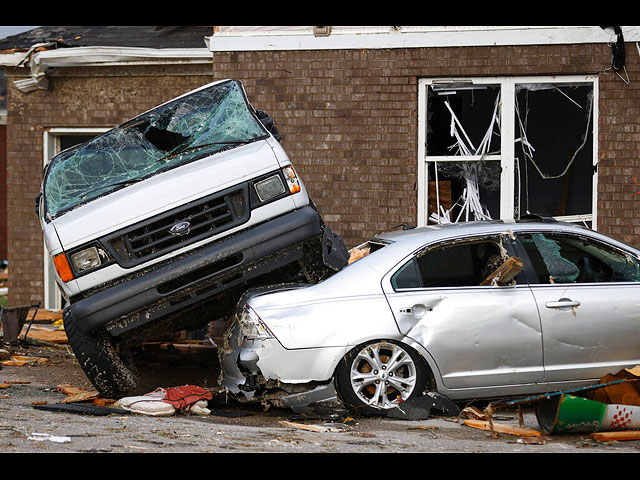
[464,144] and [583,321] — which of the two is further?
[464,144]

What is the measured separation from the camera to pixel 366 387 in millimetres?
6633

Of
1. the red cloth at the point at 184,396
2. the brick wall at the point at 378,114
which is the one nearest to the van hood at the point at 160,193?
the red cloth at the point at 184,396

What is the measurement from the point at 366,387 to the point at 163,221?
216cm

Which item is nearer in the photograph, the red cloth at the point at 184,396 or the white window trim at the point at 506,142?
the red cloth at the point at 184,396

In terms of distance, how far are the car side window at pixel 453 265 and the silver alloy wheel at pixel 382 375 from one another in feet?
1.76

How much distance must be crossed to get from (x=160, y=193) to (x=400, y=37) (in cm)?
469

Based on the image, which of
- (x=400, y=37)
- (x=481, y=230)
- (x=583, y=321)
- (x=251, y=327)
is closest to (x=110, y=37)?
(x=400, y=37)

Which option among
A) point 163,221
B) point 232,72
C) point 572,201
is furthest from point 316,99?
point 163,221

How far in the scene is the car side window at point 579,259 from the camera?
7.02 meters

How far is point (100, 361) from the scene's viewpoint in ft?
23.2

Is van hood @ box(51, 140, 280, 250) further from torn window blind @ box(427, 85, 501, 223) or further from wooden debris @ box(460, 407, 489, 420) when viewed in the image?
torn window blind @ box(427, 85, 501, 223)

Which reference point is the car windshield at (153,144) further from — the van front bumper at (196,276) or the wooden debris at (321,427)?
the wooden debris at (321,427)

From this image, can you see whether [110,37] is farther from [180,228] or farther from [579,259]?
[579,259]

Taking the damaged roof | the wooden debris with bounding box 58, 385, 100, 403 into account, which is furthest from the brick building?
the wooden debris with bounding box 58, 385, 100, 403
